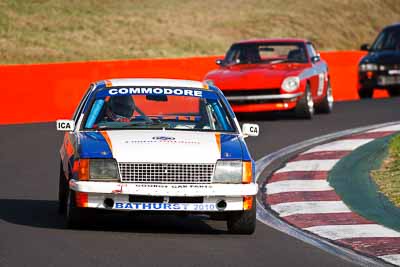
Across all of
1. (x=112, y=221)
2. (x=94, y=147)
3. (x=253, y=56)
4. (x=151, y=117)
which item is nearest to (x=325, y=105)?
(x=253, y=56)

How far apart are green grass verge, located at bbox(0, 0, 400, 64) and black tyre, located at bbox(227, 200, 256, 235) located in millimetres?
24272

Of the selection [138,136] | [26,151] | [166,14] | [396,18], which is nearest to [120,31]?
[166,14]

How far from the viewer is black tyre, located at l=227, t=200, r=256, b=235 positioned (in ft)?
36.3

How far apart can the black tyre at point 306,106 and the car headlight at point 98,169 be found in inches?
488

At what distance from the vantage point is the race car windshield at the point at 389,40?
95.9 feet

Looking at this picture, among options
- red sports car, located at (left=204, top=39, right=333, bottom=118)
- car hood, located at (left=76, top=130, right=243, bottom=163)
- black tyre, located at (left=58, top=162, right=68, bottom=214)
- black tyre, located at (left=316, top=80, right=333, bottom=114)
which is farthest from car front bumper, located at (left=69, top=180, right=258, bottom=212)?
black tyre, located at (left=316, top=80, right=333, bottom=114)

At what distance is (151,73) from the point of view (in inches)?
1035

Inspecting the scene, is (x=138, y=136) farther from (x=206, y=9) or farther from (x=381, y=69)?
(x=206, y=9)

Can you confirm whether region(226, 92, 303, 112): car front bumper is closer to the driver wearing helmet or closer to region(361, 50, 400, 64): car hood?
region(361, 50, 400, 64): car hood

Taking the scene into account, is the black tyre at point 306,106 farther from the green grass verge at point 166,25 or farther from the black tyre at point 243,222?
the green grass verge at point 166,25

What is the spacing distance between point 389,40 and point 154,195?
19347mm

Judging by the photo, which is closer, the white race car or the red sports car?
the white race car

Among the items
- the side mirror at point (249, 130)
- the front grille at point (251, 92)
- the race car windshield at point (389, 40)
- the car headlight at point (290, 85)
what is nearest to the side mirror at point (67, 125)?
the side mirror at point (249, 130)

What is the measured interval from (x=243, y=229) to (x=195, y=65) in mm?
16284
